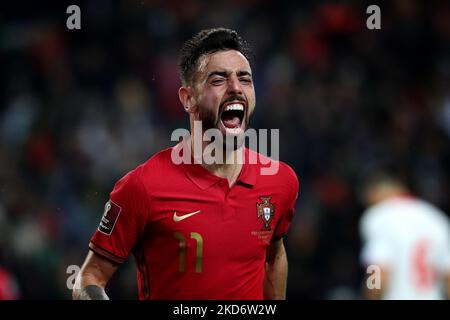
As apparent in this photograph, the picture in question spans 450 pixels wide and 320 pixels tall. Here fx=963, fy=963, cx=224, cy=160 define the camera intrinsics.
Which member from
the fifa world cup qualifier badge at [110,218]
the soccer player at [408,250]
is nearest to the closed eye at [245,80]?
the fifa world cup qualifier badge at [110,218]

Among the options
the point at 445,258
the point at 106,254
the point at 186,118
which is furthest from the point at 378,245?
the point at 186,118

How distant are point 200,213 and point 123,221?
34 centimetres

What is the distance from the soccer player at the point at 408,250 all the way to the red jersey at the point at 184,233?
226 centimetres

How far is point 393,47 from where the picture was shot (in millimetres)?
10602

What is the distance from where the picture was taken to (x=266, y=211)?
13.8ft

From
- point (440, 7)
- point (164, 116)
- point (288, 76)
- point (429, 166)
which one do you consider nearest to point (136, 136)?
point (164, 116)

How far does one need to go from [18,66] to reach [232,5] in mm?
2467

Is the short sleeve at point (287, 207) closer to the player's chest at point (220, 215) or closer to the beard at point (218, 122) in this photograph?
the player's chest at point (220, 215)

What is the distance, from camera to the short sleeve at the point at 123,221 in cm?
394

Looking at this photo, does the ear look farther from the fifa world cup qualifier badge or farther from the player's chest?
the fifa world cup qualifier badge

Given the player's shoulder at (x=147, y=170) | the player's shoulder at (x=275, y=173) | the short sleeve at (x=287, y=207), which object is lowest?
the short sleeve at (x=287, y=207)

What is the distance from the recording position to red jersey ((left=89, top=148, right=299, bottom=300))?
13.0ft

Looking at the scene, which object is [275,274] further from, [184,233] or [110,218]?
[110,218]
